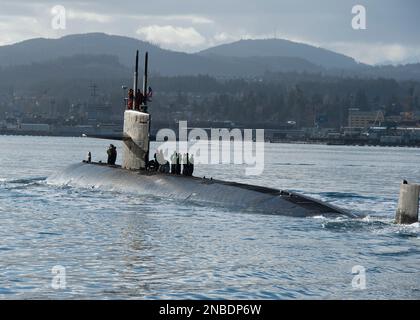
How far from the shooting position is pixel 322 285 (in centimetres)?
1994

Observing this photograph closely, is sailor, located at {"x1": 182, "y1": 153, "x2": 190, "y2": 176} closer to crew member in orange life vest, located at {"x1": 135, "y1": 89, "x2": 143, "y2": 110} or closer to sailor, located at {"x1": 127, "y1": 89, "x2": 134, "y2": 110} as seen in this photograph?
crew member in orange life vest, located at {"x1": 135, "y1": 89, "x2": 143, "y2": 110}

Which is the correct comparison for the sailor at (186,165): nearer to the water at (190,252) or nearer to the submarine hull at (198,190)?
the submarine hull at (198,190)

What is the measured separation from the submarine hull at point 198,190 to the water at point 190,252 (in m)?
0.69

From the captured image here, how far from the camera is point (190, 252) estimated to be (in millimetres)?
23766

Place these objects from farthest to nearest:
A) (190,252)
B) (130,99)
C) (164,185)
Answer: (130,99)
(164,185)
(190,252)

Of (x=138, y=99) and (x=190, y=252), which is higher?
(x=138, y=99)

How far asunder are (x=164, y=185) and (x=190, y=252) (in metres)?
13.3

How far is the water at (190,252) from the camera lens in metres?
19.3

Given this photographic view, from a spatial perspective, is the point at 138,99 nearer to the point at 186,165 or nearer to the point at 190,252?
the point at 186,165

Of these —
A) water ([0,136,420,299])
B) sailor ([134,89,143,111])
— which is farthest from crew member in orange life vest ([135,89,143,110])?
water ([0,136,420,299])

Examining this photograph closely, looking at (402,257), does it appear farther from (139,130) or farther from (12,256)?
(139,130)

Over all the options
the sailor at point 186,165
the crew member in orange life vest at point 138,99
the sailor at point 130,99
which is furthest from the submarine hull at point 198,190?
the crew member in orange life vest at point 138,99

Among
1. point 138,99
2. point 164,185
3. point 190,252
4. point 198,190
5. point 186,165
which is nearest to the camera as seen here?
point 190,252

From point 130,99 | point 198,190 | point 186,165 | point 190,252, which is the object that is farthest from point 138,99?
point 190,252
